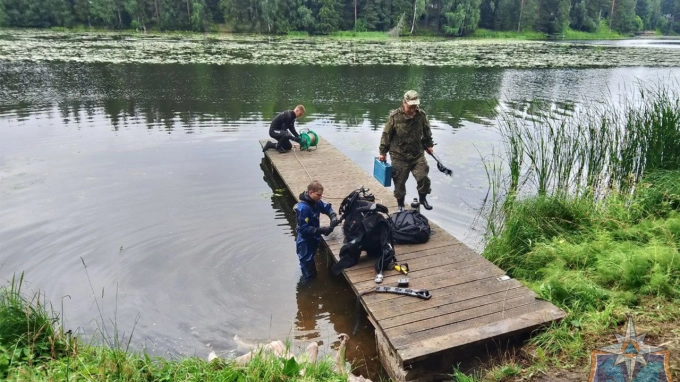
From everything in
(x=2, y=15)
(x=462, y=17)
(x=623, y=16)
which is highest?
(x=623, y=16)

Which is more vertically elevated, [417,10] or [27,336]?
[417,10]

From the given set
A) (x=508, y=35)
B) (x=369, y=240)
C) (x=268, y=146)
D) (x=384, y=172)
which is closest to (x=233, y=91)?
(x=268, y=146)

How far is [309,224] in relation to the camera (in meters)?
5.86

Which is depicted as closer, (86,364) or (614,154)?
(86,364)

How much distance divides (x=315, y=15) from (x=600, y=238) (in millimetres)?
57327

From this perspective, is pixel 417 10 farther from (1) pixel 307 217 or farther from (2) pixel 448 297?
(2) pixel 448 297

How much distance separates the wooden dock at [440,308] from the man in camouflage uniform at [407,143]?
3.33 feet

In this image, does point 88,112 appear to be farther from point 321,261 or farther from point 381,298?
point 381,298

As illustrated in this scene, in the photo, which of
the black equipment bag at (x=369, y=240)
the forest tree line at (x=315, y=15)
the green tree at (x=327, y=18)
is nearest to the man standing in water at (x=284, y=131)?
the black equipment bag at (x=369, y=240)

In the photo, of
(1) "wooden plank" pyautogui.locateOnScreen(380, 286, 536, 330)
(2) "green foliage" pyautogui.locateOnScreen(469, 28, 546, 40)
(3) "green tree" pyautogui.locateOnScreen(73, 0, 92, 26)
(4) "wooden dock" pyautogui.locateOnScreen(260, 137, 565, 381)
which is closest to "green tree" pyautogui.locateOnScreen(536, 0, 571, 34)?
(2) "green foliage" pyautogui.locateOnScreen(469, 28, 546, 40)

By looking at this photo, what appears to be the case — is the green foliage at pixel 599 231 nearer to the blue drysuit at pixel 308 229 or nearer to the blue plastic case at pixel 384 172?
the blue plastic case at pixel 384 172

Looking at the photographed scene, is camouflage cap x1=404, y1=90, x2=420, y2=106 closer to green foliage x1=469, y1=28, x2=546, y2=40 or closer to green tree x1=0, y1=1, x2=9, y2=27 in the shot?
green foliage x1=469, y1=28, x2=546, y2=40

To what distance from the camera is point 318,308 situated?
574 centimetres

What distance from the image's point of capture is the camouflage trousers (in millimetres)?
6840
